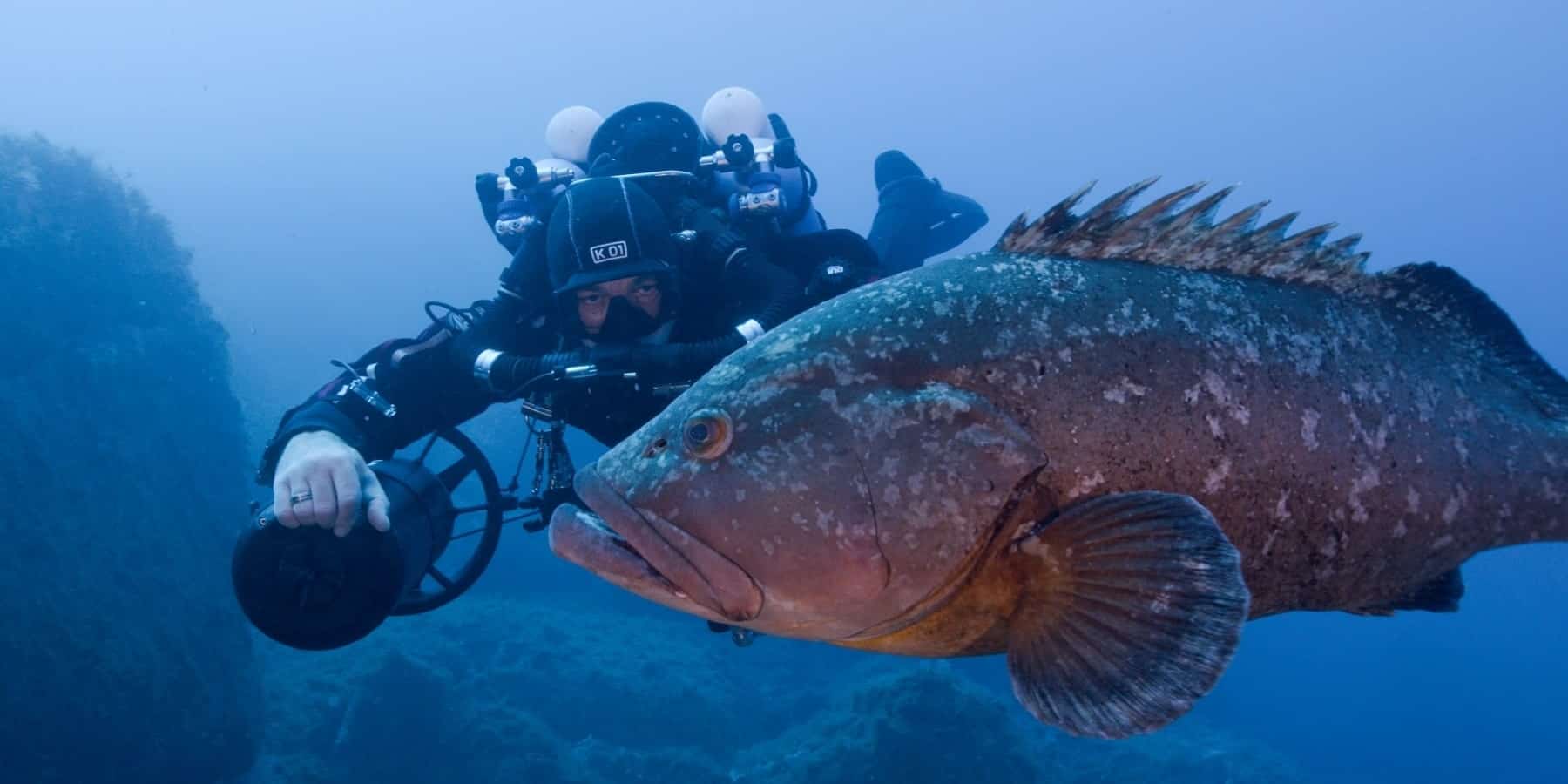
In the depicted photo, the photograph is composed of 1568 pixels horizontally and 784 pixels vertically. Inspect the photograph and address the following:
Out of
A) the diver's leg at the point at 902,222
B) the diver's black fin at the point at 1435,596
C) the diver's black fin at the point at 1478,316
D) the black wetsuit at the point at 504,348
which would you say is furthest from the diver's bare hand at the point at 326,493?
the diver's leg at the point at 902,222

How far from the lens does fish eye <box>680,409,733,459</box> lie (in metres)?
2.18

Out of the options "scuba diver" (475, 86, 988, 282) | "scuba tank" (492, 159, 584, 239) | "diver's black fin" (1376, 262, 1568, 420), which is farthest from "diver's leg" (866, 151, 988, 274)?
"diver's black fin" (1376, 262, 1568, 420)

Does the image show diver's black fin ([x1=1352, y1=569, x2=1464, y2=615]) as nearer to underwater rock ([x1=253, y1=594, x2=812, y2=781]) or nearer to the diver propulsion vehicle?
the diver propulsion vehicle

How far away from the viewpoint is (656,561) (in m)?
2.08

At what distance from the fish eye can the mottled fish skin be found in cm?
4

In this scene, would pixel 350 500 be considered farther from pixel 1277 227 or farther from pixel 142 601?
pixel 142 601

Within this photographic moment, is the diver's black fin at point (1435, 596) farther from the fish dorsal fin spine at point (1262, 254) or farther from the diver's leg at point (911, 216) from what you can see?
the diver's leg at point (911, 216)

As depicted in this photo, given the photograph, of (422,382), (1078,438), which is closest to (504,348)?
(422,382)

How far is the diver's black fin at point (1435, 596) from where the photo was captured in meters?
2.72

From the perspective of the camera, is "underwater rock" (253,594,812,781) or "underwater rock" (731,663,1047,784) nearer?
"underwater rock" (731,663,1047,784)

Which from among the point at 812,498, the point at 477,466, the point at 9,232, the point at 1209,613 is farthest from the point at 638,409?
the point at 9,232

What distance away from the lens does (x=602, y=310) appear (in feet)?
14.7

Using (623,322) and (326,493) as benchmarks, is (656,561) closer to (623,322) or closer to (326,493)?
(326,493)

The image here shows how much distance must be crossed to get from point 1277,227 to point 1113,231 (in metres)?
0.66
